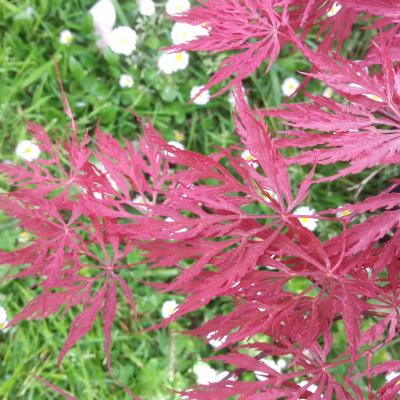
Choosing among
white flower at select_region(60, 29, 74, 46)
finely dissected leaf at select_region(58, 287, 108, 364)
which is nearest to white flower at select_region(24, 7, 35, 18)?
white flower at select_region(60, 29, 74, 46)

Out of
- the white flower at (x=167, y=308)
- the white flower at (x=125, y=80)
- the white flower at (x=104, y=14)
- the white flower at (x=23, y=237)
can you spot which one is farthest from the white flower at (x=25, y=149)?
the white flower at (x=167, y=308)

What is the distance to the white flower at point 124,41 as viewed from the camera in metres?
1.40

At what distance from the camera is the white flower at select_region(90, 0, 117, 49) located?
147 centimetres

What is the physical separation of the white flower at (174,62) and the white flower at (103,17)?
7.7 inches

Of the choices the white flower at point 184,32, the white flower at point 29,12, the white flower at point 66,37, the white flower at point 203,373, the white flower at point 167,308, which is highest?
the white flower at point 29,12

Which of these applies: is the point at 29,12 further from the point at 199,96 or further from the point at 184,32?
the point at 199,96

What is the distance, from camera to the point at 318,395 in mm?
597

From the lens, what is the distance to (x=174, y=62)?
1417mm

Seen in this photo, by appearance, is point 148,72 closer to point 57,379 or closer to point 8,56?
point 8,56

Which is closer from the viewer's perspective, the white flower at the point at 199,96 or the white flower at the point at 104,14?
the white flower at the point at 199,96

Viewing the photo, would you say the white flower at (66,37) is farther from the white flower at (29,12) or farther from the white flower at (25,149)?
the white flower at (25,149)

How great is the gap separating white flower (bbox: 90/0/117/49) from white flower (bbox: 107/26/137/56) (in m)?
0.09

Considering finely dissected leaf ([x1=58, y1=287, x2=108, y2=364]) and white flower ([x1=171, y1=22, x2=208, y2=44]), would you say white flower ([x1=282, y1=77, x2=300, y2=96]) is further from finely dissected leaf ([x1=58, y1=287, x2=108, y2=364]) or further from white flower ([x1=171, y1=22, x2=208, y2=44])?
finely dissected leaf ([x1=58, y1=287, x2=108, y2=364])

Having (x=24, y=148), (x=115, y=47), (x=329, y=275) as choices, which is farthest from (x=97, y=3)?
(x=329, y=275)
